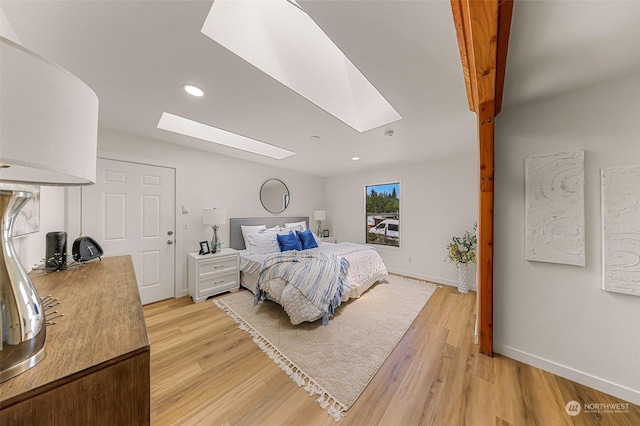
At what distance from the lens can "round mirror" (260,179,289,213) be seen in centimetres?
431

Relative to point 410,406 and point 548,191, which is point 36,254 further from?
point 548,191

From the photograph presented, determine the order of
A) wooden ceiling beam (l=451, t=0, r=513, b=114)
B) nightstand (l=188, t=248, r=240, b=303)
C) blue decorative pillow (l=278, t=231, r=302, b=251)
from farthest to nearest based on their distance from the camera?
1. blue decorative pillow (l=278, t=231, r=302, b=251)
2. nightstand (l=188, t=248, r=240, b=303)
3. wooden ceiling beam (l=451, t=0, r=513, b=114)

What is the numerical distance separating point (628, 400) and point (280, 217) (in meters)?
4.48

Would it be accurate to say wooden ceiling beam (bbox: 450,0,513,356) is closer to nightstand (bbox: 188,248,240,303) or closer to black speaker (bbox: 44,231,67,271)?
black speaker (bbox: 44,231,67,271)

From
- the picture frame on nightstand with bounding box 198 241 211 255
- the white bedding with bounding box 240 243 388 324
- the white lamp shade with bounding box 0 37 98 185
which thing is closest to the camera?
the white lamp shade with bounding box 0 37 98 185

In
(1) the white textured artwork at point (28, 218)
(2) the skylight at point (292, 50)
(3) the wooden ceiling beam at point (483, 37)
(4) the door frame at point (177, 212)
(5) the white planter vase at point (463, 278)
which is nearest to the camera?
(3) the wooden ceiling beam at point (483, 37)

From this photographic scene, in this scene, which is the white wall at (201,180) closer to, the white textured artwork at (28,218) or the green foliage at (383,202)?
the white textured artwork at (28,218)

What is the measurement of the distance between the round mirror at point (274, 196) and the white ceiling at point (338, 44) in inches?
80.2

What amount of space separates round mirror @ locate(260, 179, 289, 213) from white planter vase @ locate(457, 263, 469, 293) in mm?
3461

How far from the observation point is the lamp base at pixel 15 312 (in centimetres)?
51

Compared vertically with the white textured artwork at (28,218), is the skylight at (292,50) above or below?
above

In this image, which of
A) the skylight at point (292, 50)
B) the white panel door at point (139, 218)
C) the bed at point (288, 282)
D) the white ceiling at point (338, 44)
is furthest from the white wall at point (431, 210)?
the white panel door at point (139, 218)

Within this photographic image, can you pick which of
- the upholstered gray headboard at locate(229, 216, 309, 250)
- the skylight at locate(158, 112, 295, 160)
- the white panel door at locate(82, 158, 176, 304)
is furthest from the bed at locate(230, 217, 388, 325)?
the skylight at locate(158, 112, 295, 160)

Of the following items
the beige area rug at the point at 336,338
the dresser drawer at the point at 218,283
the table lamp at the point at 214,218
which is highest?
the table lamp at the point at 214,218
